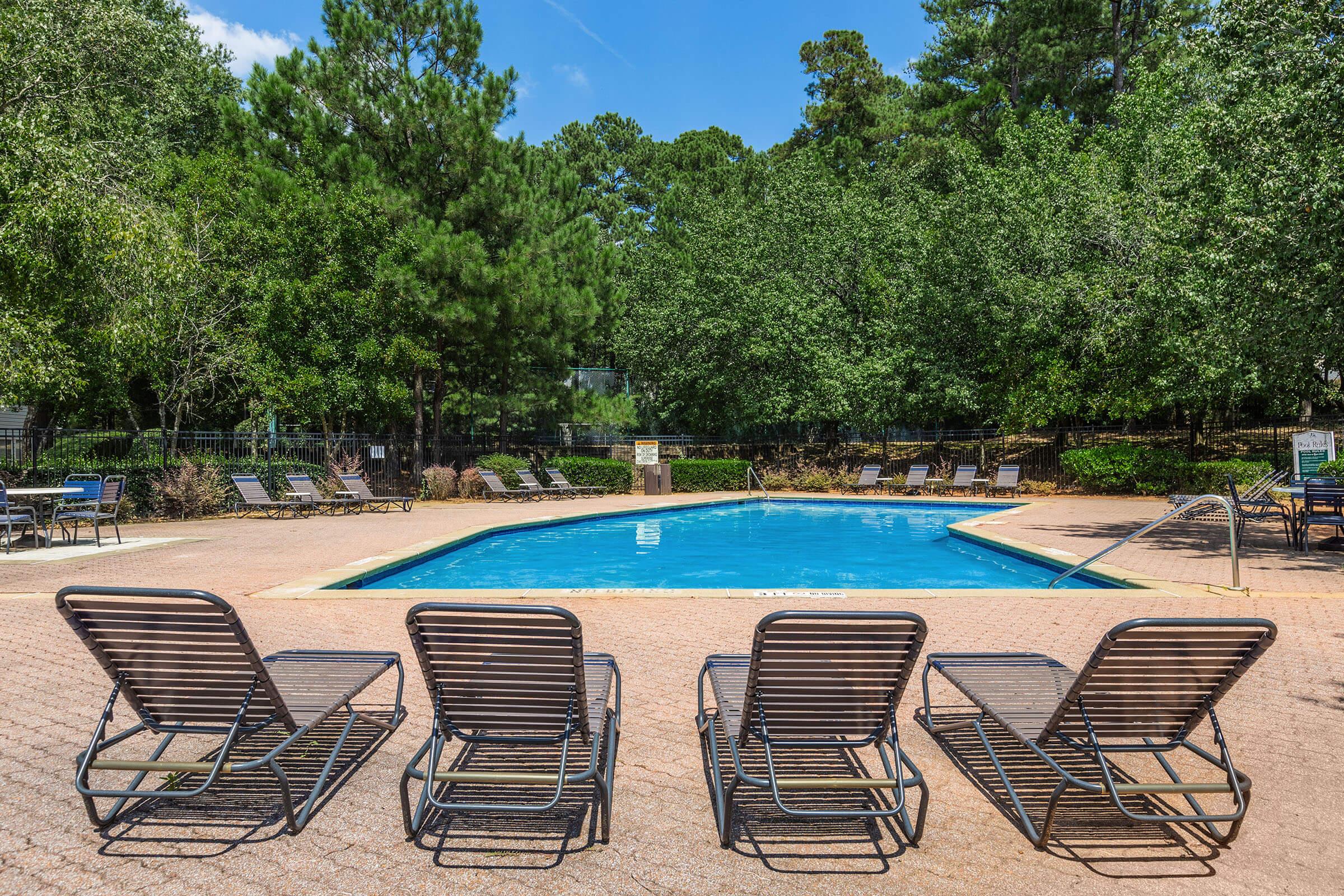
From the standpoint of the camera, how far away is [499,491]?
68.8 ft

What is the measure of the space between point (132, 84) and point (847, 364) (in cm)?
2239

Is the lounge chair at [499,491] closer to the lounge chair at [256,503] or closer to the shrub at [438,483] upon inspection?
the shrub at [438,483]

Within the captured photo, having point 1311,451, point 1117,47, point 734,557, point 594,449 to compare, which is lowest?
point 734,557

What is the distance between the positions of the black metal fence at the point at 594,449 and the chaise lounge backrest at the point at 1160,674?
1715 centimetres

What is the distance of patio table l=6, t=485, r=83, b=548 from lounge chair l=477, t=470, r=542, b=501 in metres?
9.88

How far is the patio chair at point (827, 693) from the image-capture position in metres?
2.75

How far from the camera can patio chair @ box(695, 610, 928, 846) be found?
9.04ft

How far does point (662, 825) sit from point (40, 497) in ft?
40.6

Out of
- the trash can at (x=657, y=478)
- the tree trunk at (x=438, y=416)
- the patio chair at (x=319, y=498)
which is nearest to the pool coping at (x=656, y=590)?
the patio chair at (x=319, y=498)

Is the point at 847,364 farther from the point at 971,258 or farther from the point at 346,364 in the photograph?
the point at 346,364

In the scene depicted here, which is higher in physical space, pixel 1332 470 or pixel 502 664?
pixel 1332 470

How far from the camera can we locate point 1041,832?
285 centimetres

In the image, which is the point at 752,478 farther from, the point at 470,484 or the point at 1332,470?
the point at 1332,470

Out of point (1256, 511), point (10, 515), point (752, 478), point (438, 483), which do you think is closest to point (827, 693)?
point (1256, 511)
